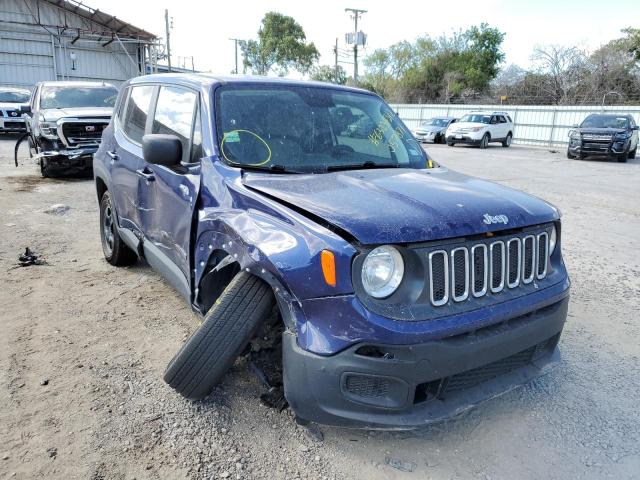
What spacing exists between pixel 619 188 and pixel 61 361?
40.1 feet

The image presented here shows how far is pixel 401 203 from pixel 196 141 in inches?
57.9

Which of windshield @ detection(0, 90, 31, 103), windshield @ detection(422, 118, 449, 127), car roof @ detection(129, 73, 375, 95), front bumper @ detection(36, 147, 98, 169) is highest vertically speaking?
windshield @ detection(0, 90, 31, 103)

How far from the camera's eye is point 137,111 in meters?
4.34

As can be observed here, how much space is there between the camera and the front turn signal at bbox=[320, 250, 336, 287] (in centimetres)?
218

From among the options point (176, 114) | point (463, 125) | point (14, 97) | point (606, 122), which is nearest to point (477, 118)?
point (463, 125)

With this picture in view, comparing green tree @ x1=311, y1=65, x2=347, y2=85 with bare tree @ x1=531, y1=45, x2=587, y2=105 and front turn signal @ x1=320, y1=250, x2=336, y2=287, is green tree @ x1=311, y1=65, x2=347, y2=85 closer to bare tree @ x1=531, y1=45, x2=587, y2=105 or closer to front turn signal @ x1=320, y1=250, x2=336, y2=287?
bare tree @ x1=531, y1=45, x2=587, y2=105

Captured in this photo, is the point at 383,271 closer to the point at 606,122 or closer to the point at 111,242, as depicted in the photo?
the point at 111,242

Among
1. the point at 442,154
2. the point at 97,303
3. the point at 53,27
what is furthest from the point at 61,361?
the point at 53,27

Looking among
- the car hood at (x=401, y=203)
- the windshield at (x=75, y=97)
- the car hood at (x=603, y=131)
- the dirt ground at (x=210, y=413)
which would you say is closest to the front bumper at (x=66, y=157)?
the windshield at (x=75, y=97)

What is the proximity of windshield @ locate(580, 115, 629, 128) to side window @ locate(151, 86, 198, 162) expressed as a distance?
19103 millimetres

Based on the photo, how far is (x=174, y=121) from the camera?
3635mm

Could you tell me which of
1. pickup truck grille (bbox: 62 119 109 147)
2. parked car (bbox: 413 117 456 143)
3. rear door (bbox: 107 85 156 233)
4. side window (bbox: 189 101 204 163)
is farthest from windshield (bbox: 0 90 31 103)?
side window (bbox: 189 101 204 163)

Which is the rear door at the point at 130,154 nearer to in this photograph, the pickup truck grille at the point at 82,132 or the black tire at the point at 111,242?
the black tire at the point at 111,242

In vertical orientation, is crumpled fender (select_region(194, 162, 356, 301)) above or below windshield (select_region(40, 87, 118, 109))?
below
